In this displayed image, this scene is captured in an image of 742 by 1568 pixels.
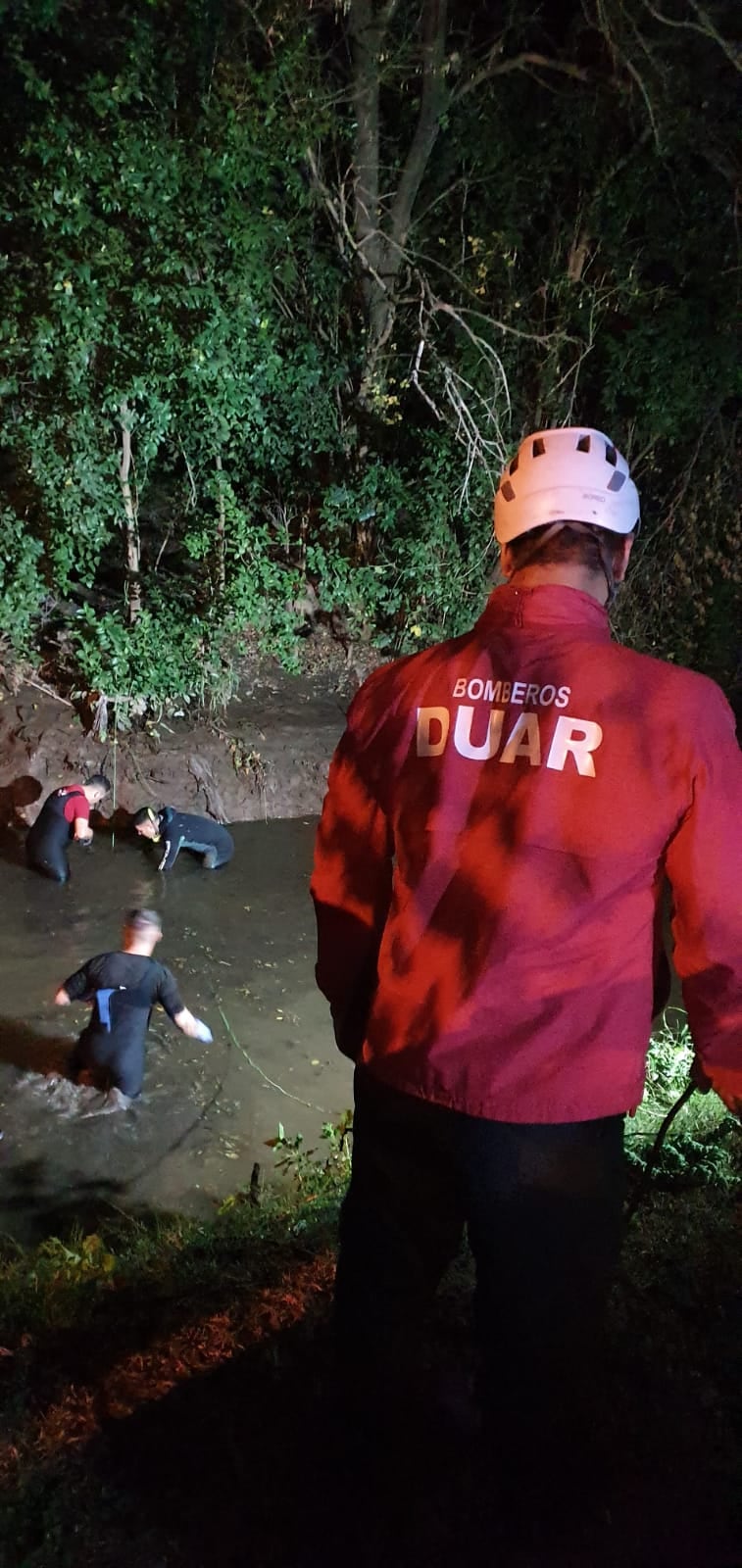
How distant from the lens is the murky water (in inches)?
195

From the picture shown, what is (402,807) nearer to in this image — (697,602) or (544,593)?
(544,593)

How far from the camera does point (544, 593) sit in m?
1.82

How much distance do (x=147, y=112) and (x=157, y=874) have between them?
6.01 metres

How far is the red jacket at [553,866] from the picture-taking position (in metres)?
1.66

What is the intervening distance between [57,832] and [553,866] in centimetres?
693

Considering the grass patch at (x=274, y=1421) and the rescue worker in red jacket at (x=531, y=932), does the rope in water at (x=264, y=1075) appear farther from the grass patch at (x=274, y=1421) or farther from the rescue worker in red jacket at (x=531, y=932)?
the rescue worker in red jacket at (x=531, y=932)

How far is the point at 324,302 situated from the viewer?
32.9 ft

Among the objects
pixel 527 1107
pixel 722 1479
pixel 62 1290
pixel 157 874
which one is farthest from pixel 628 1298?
pixel 157 874

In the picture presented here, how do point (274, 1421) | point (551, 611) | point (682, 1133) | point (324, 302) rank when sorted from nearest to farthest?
1. point (551, 611)
2. point (274, 1421)
3. point (682, 1133)
4. point (324, 302)

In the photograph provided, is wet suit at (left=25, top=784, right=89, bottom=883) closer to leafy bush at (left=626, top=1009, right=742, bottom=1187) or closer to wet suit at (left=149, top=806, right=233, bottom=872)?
wet suit at (left=149, top=806, right=233, bottom=872)

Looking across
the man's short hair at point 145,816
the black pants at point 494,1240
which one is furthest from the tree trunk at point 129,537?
the black pants at point 494,1240

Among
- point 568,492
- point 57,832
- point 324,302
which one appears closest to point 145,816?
point 57,832

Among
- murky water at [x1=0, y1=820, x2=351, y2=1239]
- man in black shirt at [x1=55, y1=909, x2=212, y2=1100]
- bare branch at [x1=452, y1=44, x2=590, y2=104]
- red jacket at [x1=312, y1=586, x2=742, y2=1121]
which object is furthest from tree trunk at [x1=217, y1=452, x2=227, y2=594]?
red jacket at [x1=312, y1=586, x2=742, y2=1121]

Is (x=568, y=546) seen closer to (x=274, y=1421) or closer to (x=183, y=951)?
(x=274, y=1421)
